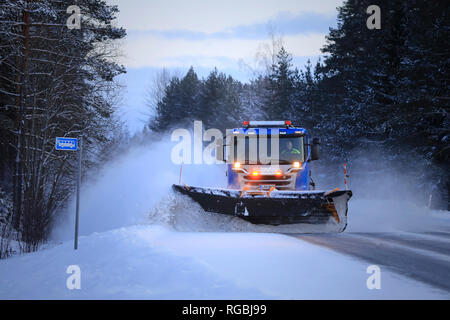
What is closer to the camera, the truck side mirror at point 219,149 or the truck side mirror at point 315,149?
the truck side mirror at point 315,149

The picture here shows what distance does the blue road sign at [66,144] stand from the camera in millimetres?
8297

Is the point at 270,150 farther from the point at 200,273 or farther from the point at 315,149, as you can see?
the point at 200,273

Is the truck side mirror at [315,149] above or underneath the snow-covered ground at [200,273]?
above

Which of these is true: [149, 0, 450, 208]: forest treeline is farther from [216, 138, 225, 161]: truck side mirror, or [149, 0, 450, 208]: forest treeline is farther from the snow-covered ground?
the snow-covered ground

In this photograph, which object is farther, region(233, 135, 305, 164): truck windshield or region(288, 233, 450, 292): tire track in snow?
region(233, 135, 305, 164): truck windshield

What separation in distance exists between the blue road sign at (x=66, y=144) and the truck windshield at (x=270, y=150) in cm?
469

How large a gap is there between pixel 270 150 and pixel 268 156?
8.8 inches

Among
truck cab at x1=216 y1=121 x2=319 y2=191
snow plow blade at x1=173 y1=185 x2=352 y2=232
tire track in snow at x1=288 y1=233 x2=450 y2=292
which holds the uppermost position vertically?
truck cab at x1=216 y1=121 x2=319 y2=191

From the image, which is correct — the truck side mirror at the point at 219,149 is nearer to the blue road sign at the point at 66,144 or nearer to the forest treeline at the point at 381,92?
the blue road sign at the point at 66,144

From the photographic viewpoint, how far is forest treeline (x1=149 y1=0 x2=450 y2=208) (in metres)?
18.4

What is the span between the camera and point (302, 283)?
4859 mm

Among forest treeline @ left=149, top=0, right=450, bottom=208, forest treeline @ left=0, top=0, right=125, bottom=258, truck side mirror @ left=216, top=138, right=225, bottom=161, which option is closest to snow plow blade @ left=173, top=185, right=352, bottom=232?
truck side mirror @ left=216, top=138, right=225, bottom=161

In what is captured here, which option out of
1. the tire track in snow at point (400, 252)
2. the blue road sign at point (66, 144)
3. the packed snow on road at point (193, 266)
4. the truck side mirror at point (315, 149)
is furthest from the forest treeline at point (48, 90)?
Result: the tire track in snow at point (400, 252)

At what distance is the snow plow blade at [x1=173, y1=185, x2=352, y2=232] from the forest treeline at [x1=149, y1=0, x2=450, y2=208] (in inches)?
432
